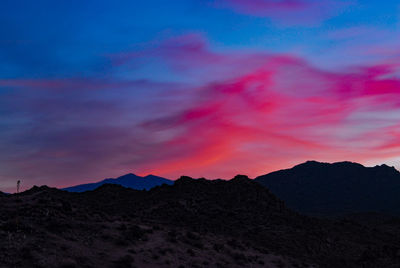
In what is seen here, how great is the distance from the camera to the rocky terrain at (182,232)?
77.8ft

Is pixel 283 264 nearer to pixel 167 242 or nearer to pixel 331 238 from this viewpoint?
pixel 167 242

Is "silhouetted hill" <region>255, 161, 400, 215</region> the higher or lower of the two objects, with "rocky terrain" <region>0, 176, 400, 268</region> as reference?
higher

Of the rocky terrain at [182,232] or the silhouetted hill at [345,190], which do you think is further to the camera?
the silhouetted hill at [345,190]

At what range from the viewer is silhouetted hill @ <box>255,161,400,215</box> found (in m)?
156

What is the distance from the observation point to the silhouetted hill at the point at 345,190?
156 metres

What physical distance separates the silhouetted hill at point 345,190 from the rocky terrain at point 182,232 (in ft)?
234

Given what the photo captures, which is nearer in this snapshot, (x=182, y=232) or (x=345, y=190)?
(x=182, y=232)

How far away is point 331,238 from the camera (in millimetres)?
56750

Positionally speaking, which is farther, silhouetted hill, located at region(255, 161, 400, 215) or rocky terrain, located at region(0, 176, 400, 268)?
silhouetted hill, located at region(255, 161, 400, 215)

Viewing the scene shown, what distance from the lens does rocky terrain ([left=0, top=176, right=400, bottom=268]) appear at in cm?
2372

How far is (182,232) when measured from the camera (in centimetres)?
3712

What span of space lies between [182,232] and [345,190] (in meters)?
160

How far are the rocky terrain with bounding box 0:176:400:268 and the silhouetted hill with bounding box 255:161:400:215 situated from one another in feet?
234

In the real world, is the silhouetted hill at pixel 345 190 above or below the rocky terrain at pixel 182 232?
above
